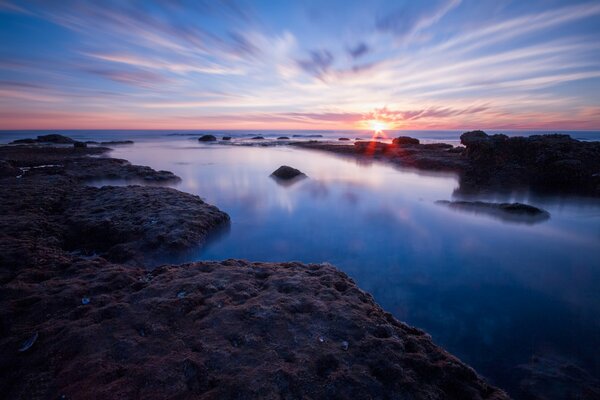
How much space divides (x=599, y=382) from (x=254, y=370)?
14.5 feet

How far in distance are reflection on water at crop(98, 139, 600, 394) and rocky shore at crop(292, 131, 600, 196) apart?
2.58m

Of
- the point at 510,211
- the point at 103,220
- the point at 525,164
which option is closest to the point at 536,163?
the point at 525,164

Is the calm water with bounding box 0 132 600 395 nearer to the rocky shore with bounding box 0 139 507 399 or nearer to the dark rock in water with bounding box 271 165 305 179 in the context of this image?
the rocky shore with bounding box 0 139 507 399

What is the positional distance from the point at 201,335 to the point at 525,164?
21.1 metres

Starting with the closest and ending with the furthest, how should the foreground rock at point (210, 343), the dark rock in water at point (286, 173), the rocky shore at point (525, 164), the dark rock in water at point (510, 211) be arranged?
1. the foreground rock at point (210, 343)
2. the dark rock in water at point (510, 211)
3. the rocky shore at point (525, 164)
4. the dark rock in water at point (286, 173)

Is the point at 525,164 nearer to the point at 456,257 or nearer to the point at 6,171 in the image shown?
the point at 456,257

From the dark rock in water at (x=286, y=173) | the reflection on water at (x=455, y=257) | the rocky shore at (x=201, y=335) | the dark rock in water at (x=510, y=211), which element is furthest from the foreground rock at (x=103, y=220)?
the dark rock in water at (x=510, y=211)

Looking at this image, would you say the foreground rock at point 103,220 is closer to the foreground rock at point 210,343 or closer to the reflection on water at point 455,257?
the reflection on water at point 455,257

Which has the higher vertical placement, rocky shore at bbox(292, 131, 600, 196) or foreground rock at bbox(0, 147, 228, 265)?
rocky shore at bbox(292, 131, 600, 196)

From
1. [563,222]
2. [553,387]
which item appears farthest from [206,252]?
[563,222]

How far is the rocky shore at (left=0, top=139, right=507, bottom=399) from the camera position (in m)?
2.90

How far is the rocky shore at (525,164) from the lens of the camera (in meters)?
15.0

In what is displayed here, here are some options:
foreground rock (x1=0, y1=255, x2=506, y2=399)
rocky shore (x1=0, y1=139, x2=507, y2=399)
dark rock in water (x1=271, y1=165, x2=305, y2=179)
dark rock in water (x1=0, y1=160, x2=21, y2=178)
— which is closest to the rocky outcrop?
dark rock in water (x1=271, y1=165, x2=305, y2=179)

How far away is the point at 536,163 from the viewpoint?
17.1 metres
